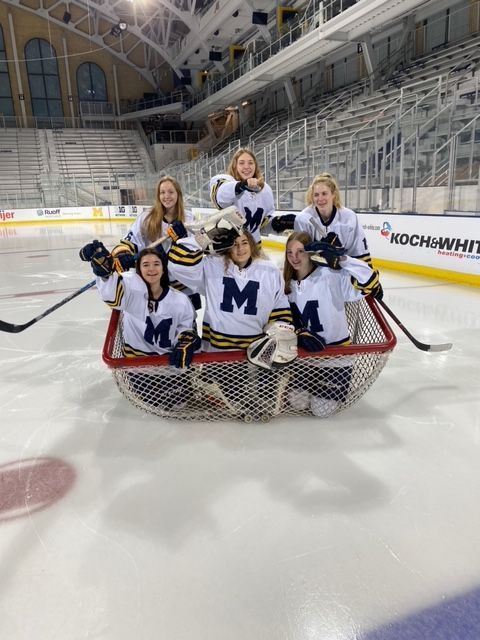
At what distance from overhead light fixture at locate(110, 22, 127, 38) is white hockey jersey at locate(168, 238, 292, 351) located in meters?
24.0

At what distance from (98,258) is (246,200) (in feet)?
4.07

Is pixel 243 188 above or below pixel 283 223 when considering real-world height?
above

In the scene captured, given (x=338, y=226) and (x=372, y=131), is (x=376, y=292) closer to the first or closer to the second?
(x=338, y=226)

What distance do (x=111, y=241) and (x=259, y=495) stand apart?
979cm

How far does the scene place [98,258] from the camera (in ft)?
6.70

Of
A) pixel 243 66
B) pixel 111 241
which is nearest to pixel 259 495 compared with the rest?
pixel 111 241

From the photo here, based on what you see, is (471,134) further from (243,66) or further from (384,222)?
(243,66)

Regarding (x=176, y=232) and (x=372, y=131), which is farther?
(x=372, y=131)

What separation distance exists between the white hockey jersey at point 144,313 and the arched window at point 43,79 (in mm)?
27851

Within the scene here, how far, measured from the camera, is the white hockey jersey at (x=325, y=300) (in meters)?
2.27

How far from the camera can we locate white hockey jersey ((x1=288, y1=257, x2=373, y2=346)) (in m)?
2.27

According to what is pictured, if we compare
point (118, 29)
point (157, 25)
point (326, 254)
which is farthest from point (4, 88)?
point (326, 254)

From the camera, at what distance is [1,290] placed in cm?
558

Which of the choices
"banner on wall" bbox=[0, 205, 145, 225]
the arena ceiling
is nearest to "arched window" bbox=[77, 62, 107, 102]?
the arena ceiling
